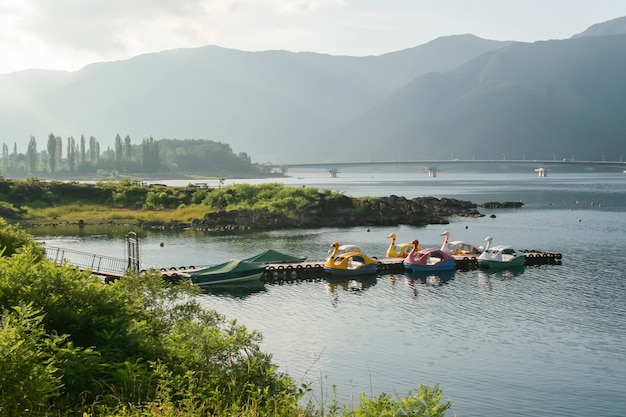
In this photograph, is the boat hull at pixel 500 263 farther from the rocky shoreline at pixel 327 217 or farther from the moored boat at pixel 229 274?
the rocky shoreline at pixel 327 217

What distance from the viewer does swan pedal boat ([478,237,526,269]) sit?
66312mm

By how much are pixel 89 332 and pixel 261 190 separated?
334ft

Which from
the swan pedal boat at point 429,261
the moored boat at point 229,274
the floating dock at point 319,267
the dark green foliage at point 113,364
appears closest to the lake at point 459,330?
the swan pedal boat at point 429,261

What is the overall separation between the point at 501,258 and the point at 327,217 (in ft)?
157

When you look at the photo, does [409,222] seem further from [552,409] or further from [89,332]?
[89,332]

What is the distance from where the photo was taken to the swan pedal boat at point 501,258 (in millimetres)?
66312

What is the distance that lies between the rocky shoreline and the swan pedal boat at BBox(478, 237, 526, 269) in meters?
43.2

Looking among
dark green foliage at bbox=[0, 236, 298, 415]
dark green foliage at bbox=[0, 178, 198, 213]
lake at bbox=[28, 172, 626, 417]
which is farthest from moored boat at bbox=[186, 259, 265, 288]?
dark green foliage at bbox=[0, 178, 198, 213]

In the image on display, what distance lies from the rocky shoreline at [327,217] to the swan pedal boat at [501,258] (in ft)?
142

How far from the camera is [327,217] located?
111750 mm

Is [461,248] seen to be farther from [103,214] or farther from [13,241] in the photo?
[103,214]

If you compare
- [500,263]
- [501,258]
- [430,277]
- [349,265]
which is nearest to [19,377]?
[349,265]

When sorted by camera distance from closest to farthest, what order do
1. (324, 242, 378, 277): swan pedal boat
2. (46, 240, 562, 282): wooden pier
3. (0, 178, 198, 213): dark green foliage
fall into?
(46, 240, 562, 282): wooden pier, (324, 242, 378, 277): swan pedal boat, (0, 178, 198, 213): dark green foliage

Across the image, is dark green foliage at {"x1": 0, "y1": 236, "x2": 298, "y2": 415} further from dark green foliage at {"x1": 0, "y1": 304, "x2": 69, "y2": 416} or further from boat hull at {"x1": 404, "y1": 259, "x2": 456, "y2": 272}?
boat hull at {"x1": 404, "y1": 259, "x2": 456, "y2": 272}
